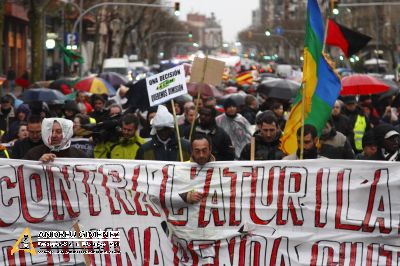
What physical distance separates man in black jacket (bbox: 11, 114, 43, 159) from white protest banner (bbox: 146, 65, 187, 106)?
1041mm

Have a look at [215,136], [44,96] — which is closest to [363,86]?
[44,96]

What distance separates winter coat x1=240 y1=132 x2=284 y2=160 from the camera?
8.88 meters

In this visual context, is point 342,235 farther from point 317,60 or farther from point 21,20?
point 21,20

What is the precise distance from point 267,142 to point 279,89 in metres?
6.97

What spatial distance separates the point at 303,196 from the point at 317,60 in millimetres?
1423

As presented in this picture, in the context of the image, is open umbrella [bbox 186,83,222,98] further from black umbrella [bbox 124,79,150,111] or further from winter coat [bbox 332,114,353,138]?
winter coat [bbox 332,114,353,138]

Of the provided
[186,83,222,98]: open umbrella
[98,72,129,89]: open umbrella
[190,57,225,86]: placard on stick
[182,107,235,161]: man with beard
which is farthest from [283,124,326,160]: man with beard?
[98,72,129,89]: open umbrella

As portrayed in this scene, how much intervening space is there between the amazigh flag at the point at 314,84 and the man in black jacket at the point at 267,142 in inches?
12.9

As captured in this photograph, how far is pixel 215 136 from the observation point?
10.1 metres

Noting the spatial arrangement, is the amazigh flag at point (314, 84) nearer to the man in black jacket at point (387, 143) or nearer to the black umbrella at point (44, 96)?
the man in black jacket at point (387, 143)

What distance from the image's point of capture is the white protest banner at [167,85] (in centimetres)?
843

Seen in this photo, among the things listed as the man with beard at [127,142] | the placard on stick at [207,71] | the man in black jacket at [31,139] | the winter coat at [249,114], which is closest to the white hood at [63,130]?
the man in black jacket at [31,139]

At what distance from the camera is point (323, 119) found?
841cm

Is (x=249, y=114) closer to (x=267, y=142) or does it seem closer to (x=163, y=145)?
(x=267, y=142)
